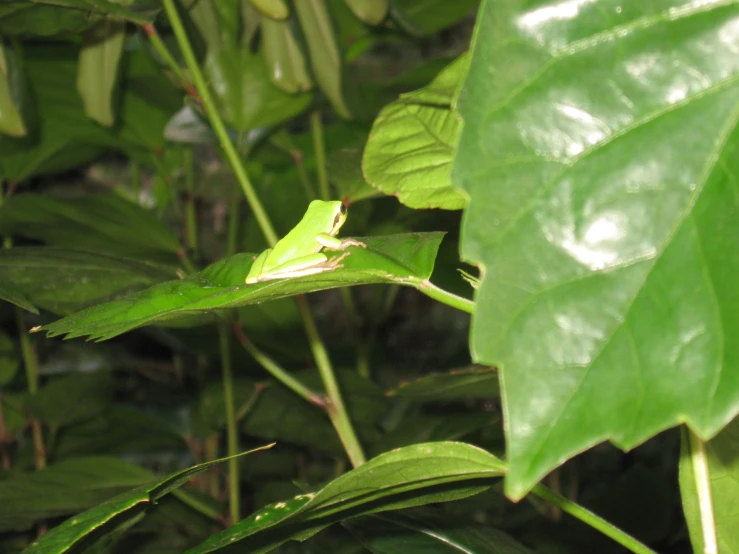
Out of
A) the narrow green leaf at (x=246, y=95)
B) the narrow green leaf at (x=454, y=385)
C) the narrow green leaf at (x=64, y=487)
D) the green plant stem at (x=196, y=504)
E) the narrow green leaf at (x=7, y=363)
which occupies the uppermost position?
the narrow green leaf at (x=246, y=95)

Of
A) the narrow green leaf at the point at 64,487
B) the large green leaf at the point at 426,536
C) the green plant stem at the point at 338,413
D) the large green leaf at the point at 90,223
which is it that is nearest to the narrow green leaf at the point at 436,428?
the green plant stem at the point at 338,413

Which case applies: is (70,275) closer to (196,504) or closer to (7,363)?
(196,504)

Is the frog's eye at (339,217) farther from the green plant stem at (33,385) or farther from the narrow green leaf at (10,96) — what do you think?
the green plant stem at (33,385)

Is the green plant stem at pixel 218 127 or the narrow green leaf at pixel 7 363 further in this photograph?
the narrow green leaf at pixel 7 363

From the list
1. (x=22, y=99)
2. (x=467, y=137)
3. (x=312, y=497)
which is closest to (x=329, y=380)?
A: (x=312, y=497)

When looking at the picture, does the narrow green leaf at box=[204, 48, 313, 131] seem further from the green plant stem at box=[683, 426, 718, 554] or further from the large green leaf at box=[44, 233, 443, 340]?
the green plant stem at box=[683, 426, 718, 554]

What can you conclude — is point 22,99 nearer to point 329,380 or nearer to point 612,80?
point 329,380
